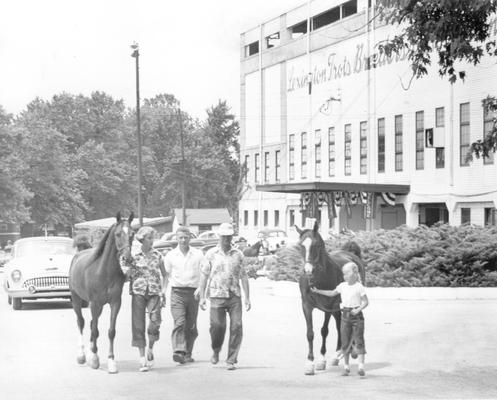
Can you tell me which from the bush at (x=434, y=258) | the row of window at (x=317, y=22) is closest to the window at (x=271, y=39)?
the row of window at (x=317, y=22)

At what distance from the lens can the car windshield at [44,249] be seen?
23.3 meters

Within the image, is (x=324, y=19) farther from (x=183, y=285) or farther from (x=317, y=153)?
(x=183, y=285)

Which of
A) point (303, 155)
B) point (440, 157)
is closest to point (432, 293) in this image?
point (440, 157)

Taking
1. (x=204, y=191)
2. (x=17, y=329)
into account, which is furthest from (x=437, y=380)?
(x=204, y=191)

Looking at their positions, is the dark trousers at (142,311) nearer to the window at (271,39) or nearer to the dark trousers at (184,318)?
the dark trousers at (184,318)

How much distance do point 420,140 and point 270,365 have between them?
43004mm

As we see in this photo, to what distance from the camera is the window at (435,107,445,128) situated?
52188 millimetres

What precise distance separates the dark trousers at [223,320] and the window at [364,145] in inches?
1891

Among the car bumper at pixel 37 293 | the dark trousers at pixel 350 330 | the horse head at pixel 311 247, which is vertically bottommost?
the car bumper at pixel 37 293

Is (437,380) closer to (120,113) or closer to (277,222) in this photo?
(277,222)

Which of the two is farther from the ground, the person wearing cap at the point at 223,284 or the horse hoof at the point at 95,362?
the person wearing cap at the point at 223,284

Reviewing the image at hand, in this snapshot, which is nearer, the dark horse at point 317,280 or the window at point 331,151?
the dark horse at point 317,280

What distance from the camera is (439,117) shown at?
172ft

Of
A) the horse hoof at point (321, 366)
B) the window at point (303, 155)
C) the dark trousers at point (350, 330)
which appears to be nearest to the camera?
the dark trousers at point (350, 330)
